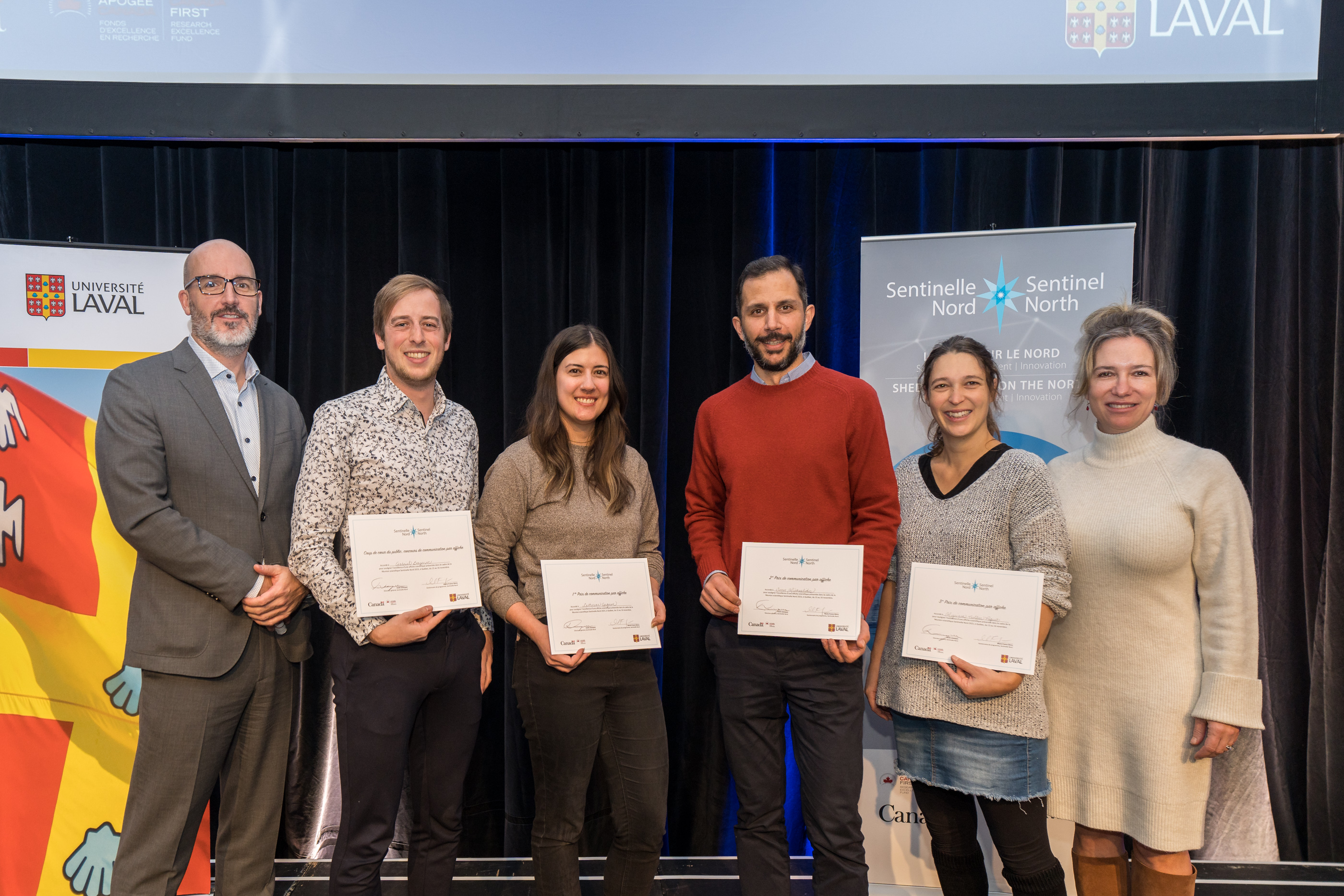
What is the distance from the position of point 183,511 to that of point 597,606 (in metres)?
1.11

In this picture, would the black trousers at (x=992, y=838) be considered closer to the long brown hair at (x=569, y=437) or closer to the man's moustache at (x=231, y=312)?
the long brown hair at (x=569, y=437)

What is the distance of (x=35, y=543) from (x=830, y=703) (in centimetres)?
248

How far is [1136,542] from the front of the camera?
184 centimetres

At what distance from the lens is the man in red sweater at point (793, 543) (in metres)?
1.87

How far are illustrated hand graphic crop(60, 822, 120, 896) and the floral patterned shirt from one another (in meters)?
1.28

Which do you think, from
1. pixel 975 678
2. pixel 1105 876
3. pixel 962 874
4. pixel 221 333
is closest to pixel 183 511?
pixel 221 333

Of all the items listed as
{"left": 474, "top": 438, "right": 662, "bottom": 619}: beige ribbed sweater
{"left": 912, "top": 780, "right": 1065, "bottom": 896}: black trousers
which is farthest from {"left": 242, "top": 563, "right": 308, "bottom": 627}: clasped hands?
{"left": 912, "top": 780, "right": 1065, "bottom": 896}: black trousers

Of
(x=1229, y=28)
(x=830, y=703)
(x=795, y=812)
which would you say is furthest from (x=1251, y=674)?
(x=1229, y=28)

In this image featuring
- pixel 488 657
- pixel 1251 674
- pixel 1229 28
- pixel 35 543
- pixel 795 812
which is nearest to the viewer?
pixel 1251 674

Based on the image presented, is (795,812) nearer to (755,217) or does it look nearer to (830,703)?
(830,703)

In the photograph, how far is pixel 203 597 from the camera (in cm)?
188

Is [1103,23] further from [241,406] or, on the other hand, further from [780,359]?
[241,406]

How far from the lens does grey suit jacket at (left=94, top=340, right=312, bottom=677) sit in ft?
5.94

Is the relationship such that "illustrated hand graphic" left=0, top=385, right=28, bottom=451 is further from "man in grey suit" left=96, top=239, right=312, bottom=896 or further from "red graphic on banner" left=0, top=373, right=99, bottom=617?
"man in grey suit" left=96, top=239, right=312, bottom=896
